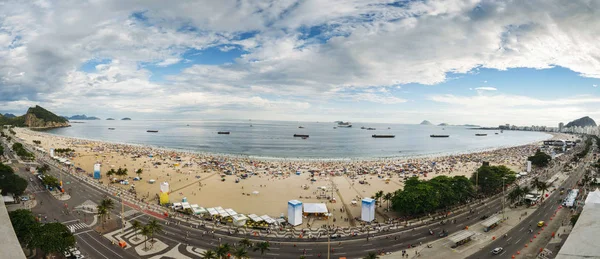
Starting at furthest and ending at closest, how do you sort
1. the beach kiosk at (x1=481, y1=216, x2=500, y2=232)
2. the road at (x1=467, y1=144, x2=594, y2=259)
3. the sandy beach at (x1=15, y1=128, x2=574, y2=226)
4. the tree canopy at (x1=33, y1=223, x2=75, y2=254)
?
1. the sandy beach at (x1=15, y1=128, x2=574, y2=226)
2. the beach kiosk at (x1=481, y1=216, x2=500, y2=232)
3. the road at (x1=467, y1=144, x2=594, y2=259)
4. the tree canopy at (x1=33, y1=223, x2=75, y2=254)

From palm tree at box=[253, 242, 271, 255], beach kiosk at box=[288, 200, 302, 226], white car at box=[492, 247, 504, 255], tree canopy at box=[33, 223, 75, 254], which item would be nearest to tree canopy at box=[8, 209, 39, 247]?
tree canopy at box=[33, 223, 75, 254]

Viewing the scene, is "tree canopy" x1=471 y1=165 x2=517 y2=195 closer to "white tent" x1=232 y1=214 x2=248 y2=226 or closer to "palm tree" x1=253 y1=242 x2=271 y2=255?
"white tent" x1=232 y1=214 x2=248 y2=226

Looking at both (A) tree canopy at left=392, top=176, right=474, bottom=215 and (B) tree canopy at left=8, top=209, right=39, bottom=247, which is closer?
(B) tree canopy at left=8, top=209, right=39, bottom=247

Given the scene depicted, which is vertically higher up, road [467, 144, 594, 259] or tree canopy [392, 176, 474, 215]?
tree canopy [392, 176, 474, 215]

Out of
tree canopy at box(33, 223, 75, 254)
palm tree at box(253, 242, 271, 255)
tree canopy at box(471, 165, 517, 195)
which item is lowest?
palm tree at box(253, 242, 271, 255)

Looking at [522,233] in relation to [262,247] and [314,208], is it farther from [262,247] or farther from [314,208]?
[262,247]

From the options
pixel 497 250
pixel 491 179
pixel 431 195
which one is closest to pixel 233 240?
pixel 431 195

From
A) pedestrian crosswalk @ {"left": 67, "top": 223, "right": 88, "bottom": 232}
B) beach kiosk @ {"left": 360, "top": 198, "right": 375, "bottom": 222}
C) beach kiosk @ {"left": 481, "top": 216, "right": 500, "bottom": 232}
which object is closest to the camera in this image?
pedestrian crosswalk @ {"left": 67, "top": 223, "right": 88, "bottom": 232}

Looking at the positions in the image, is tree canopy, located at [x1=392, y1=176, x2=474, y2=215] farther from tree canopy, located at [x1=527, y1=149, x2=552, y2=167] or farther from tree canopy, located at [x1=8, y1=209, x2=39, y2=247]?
tree canopy, located at [x1=527, y1=149, x2=552, y2=167]

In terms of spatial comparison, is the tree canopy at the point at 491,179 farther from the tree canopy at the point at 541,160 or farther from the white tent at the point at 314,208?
the tree canopy at the point at 541,160
